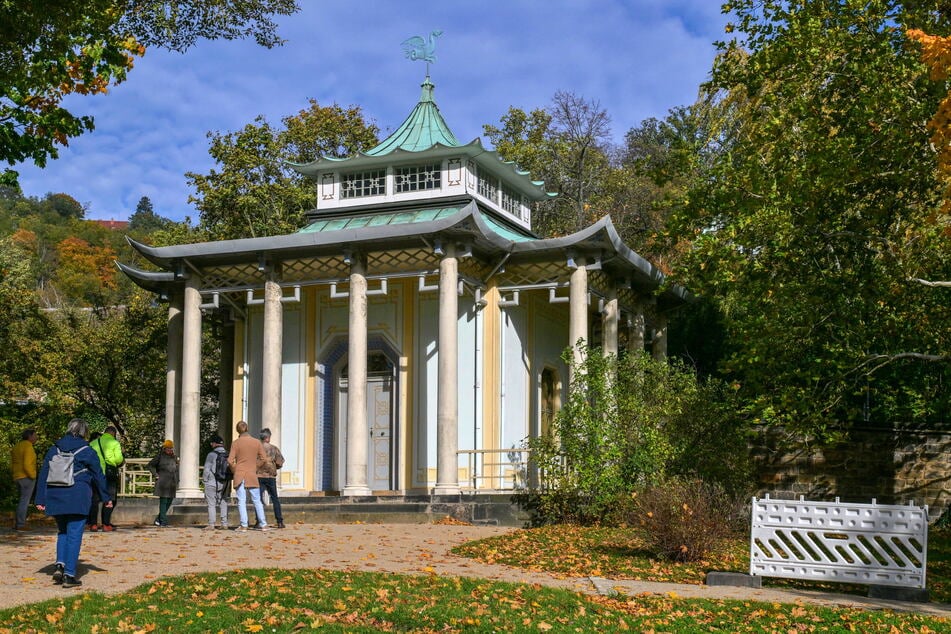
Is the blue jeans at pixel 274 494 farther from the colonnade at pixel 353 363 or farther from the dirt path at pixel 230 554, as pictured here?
the colonnade at pixel 353 363

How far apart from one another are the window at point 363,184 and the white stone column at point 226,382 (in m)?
3.94

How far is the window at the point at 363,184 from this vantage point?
2370 centimetres

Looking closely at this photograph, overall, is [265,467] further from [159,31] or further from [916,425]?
[916,425]

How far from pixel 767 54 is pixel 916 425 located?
8425 millimetres

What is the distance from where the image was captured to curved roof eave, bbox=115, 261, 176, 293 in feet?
74.4

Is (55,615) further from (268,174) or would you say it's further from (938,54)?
(268,174)

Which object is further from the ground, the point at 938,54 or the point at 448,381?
the point at 938,54

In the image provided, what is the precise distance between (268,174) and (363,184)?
1215cm

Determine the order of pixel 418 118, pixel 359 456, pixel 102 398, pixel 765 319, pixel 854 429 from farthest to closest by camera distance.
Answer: pixel 102 398, pixel 418 118, pixel 854 429, pixel 359 456, pixel 765 319

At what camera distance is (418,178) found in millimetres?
23375

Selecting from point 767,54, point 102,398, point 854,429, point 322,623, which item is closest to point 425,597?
point 322,623

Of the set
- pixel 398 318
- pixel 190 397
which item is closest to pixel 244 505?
pixel 190 397

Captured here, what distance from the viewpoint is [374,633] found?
8.92 m

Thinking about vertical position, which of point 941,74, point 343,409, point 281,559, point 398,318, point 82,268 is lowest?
point 281,559
